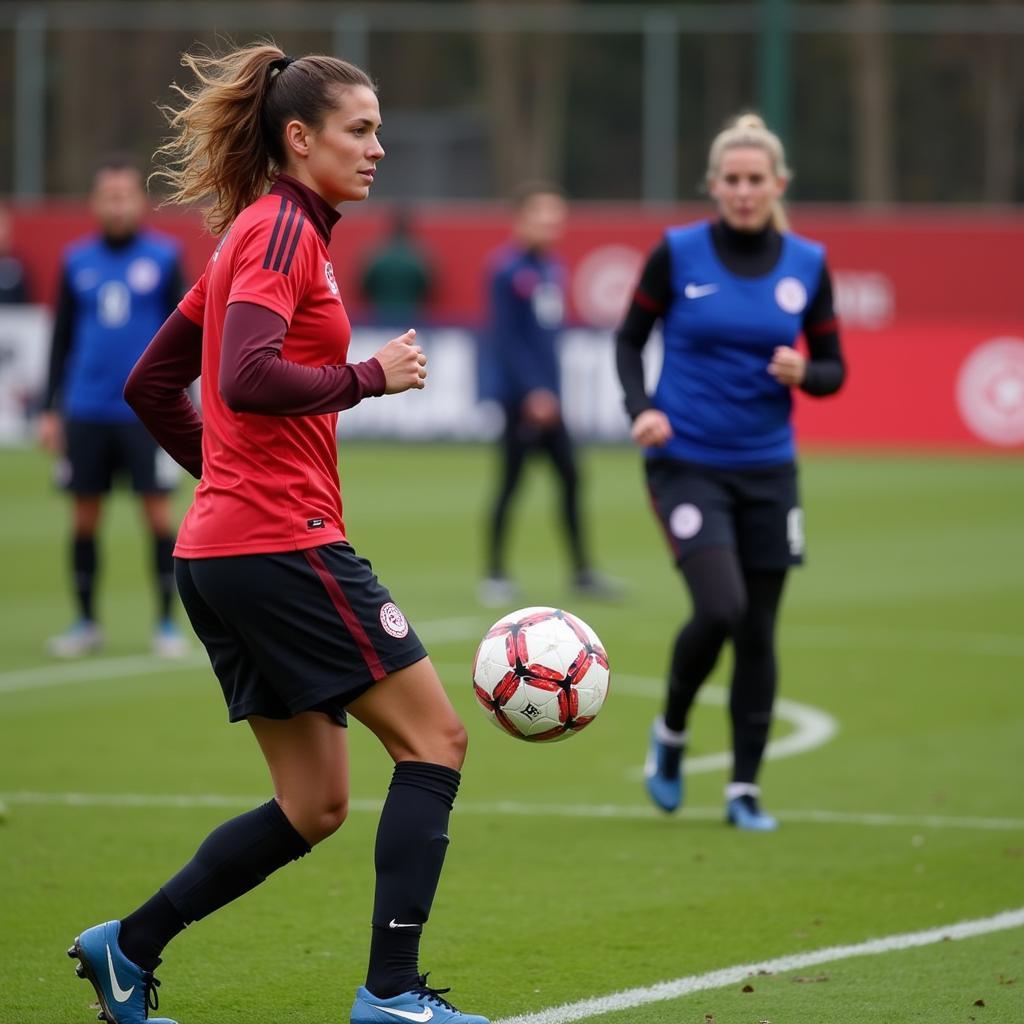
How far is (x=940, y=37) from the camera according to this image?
91.3ft

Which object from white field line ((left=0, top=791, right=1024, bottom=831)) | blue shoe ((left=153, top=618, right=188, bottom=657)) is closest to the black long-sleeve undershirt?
white field line ((left=0, top=791, right=1024, bottom=831))

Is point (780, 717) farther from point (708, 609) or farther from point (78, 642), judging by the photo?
point (78, 642)

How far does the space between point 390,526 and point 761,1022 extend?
11.9 m

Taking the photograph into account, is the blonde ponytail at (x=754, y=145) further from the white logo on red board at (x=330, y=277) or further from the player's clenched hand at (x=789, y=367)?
the white logo on red board at (x=330, y=277)

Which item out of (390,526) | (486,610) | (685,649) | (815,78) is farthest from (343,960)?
(815,78)

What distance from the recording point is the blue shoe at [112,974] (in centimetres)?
474

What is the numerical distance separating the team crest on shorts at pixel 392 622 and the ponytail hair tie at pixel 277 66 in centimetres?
127

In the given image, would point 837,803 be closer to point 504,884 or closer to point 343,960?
point 504,884

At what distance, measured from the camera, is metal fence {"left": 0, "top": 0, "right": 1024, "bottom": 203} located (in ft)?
91.1

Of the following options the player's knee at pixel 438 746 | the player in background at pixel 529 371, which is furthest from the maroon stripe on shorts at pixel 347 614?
the player in background at pixel 529 371

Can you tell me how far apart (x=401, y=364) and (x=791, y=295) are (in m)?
2.85

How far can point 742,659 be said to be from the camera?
717 cm

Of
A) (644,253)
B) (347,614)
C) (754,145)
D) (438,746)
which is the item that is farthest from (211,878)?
(644,253)

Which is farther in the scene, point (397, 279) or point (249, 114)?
point (397, 279)
